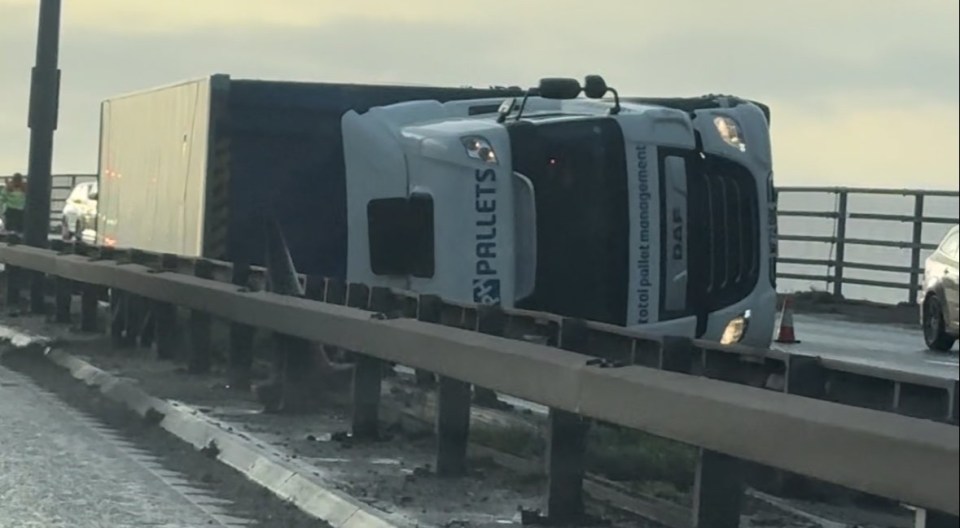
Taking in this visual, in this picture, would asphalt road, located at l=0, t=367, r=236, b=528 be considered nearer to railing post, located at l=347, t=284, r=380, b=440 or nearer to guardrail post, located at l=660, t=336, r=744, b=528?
railing post, located at l=347, t=284, r=380, b=440

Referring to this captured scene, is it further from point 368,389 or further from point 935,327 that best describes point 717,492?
point 935,327

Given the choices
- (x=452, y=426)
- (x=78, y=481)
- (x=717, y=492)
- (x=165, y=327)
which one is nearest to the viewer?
(x=717, y=492)

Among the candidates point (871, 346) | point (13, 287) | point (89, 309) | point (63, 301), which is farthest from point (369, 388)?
point (13, 287)

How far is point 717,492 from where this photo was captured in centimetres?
714

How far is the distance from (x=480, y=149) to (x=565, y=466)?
5.30 meters

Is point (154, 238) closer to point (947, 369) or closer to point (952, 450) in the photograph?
point (947, 369)

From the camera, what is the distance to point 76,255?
1859cm

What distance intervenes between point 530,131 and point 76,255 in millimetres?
6669

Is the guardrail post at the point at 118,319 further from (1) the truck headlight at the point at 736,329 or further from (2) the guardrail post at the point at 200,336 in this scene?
(1) the truck headlight at the point at 736,329

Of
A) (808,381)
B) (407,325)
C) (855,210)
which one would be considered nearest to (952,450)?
(808,381)

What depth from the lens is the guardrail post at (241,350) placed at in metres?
13.3

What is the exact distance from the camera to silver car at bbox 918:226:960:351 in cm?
2070

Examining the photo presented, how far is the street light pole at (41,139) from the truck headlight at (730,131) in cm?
932

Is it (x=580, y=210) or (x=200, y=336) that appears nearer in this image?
(x=580, y=210)
